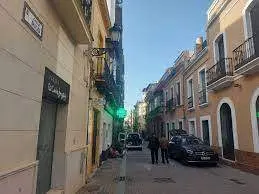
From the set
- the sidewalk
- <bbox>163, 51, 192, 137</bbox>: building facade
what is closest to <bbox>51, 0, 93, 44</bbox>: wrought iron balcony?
the sidewalk

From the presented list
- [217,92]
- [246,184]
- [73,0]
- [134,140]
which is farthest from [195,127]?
[73,0]

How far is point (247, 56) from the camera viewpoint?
37.4 ft

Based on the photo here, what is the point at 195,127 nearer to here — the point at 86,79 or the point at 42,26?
the point at 86,79

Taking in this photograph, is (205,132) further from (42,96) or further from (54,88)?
(42,96)

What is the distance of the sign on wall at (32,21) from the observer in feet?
12.9

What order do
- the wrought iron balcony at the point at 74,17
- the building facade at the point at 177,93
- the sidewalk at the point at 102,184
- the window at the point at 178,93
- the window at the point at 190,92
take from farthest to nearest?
the window at the point at 178,93, the building facade at the point at 177,93, the window at the point at 190,92, the sidewalk at the point at 102,184, the wrought iron balcony at the point at 74,17

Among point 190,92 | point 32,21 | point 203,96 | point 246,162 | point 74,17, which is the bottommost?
point 246,162

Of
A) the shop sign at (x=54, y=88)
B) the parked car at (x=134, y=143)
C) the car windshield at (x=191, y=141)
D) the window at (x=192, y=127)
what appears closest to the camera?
the shop sign at (x=54, y=88)

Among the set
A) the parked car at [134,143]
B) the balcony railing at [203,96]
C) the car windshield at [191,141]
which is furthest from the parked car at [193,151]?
the parked car at [134,143]

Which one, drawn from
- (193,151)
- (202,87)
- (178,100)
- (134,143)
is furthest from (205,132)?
(134,143)

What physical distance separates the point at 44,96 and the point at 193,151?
10.4 m

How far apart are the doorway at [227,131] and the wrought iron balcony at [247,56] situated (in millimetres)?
3226

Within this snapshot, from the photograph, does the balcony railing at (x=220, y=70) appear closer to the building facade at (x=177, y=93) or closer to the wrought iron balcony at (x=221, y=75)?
the wrought iron balcony at (x=221, y=75)

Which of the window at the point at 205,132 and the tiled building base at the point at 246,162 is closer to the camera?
the tiled building base at the point at 246,162
